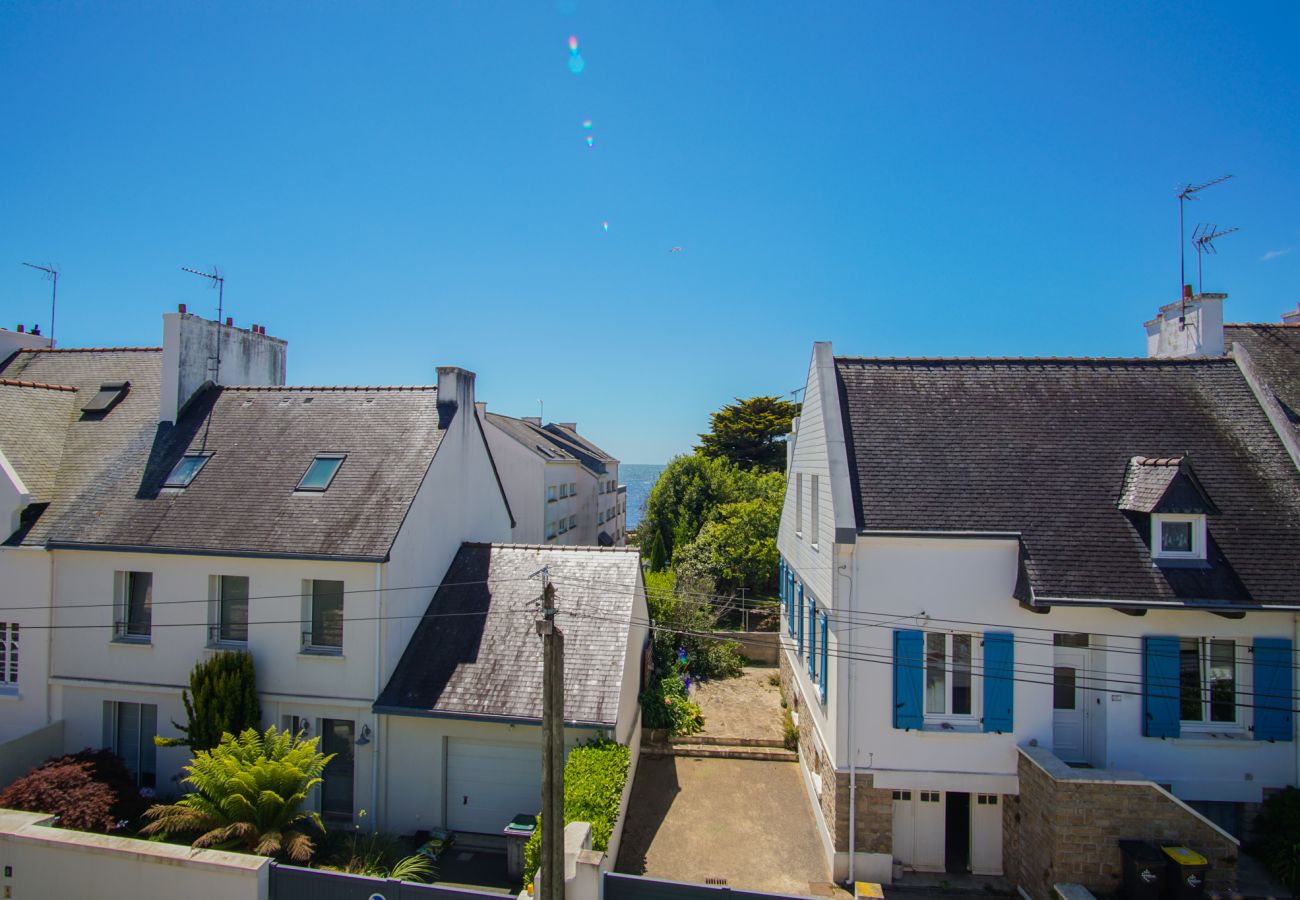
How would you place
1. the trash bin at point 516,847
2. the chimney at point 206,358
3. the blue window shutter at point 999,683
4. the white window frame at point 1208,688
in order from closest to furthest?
the blue window shutter at point 999,683, the white window frame at point 1208,688, the trash bin at point 516,847, the chimney at point 206,358

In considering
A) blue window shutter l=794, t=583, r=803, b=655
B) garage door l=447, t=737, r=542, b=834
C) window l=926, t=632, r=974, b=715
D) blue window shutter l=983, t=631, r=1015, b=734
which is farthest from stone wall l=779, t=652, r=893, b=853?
garage door l=447, t=737, r=542, b=834

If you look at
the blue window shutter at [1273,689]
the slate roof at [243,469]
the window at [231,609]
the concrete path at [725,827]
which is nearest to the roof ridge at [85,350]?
the slate roof at [243,469]

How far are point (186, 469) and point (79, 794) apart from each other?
757cm

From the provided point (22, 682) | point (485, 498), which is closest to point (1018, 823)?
point (485, 498)

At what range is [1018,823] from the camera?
37.6 feet

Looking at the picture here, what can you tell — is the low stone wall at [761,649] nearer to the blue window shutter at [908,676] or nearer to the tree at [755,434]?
the blue window shutter at [908,676]

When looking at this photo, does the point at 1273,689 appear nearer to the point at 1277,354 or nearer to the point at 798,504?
the point at 1277,354

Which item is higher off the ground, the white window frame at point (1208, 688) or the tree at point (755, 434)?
the tree at point (755, 434)

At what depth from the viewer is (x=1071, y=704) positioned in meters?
12.0

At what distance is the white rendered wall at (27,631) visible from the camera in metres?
15.4

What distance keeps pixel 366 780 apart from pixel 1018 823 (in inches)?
499

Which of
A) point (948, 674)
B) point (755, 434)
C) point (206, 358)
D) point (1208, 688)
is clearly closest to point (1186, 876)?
point (1208, 688)

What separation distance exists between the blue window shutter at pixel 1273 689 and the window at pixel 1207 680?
34 cm

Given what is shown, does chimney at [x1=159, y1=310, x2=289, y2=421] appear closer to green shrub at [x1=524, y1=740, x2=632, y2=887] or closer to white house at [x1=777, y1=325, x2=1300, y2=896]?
green shrub at [x1=524, y1=740, x2=632, y2=887]
